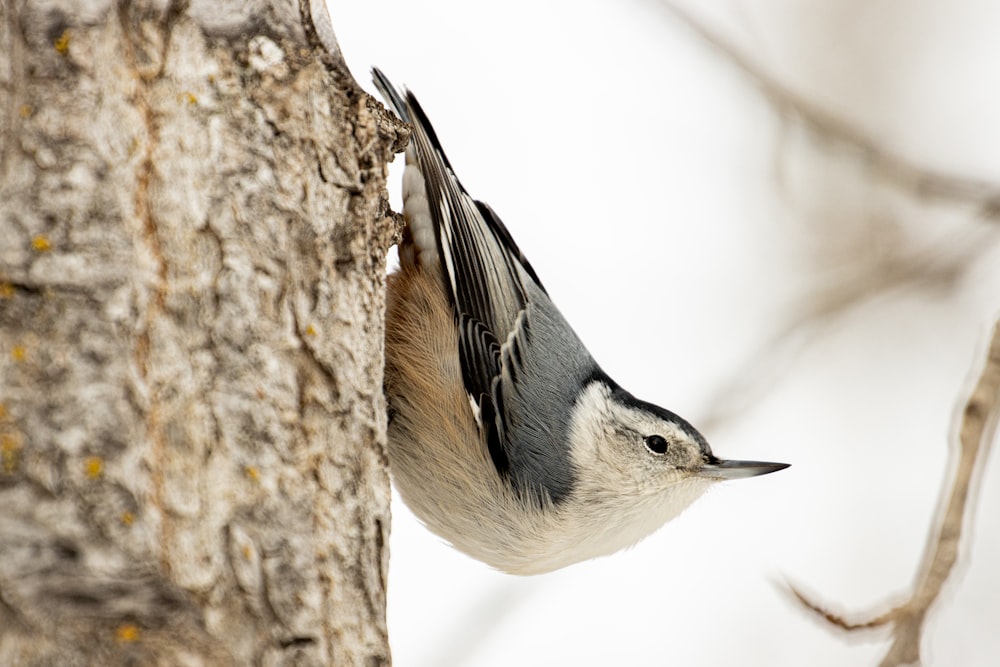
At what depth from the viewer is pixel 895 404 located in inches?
138

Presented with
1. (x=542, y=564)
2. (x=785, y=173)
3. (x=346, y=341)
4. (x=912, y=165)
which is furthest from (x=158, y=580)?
(x=785, y=173)

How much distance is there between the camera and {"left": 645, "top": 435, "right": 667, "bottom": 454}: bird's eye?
2.55 m

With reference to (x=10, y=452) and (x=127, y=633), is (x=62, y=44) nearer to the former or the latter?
(x=10, y=452)

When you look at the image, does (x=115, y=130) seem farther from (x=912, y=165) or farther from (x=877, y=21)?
(x=877, y=21)

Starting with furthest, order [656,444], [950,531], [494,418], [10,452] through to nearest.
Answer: [656,444]
[494,418]
[950,531]
[10,452]

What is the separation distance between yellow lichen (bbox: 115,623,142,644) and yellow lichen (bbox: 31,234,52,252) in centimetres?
52

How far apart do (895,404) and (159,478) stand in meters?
2.95

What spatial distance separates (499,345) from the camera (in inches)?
94.6

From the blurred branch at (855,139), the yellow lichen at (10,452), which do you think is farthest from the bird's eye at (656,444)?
the yellow lichen at (10,452)

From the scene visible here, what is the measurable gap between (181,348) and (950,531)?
1.13 m

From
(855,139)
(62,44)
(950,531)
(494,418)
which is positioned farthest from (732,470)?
(62,44)

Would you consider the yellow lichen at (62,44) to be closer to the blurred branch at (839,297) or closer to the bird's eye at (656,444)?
the bird's eye at (656,444)

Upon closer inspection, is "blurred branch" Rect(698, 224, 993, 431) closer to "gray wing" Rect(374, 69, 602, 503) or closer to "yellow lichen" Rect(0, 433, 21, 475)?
"gray wing" Rect(374, 69, 602, 503)

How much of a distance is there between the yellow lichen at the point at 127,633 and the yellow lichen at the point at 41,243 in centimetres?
52
